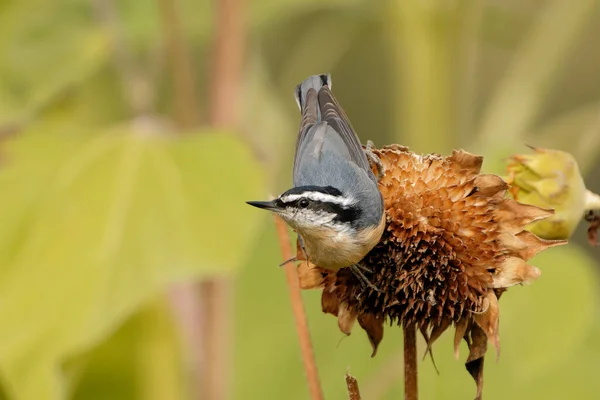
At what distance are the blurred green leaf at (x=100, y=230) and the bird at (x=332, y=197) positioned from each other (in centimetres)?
40

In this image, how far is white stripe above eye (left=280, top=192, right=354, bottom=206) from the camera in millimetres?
791

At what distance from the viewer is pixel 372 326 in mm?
819

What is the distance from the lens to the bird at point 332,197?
80 cm

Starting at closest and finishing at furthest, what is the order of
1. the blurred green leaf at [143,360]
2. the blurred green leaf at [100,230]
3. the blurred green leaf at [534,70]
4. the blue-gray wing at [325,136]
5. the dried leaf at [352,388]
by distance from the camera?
1. the dried leaf at [352,388]
2. the blue-gray wing at [325,136]
3. the blurred green leaf at [100,230]
4. the blurred green leaf at [143,360]
5. the blurred green leaf at [534,70]

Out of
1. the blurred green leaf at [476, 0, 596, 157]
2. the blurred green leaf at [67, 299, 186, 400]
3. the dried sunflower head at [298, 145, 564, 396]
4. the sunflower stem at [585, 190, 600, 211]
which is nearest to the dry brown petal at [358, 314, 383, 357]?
the dried sunflower head at [298, 145, 564, 396]

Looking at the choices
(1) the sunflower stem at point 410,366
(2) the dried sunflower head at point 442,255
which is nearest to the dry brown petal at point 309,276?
(2) the dried sunflower head at point 442,255

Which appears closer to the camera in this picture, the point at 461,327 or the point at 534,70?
the point at 461,327

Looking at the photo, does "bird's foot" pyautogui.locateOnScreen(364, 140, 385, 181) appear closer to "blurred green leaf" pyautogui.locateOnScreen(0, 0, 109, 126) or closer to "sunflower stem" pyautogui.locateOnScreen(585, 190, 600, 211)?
"sunflower stem" pyautogui.locateOnScreen(585, 190, 600, 211)

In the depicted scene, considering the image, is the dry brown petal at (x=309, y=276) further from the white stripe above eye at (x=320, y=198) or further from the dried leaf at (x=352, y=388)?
the dried leaf at (x=352, y=388)

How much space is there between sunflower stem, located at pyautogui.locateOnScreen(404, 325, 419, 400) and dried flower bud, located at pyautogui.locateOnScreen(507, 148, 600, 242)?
0.53 feet

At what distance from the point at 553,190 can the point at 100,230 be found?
66cm

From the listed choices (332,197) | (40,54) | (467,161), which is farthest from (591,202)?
(40,54)

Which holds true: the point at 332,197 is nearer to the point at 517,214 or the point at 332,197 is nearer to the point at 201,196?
the point at 517,214

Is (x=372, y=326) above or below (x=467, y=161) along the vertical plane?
below
